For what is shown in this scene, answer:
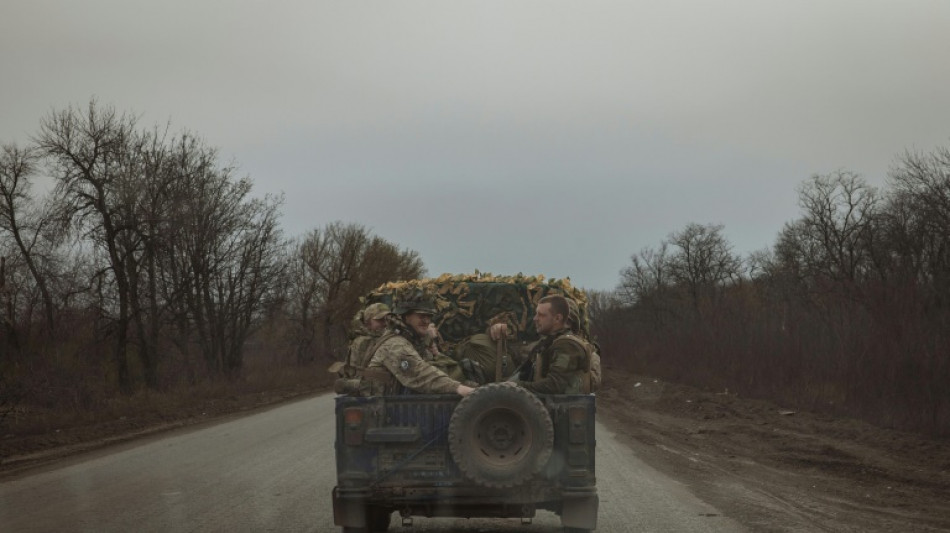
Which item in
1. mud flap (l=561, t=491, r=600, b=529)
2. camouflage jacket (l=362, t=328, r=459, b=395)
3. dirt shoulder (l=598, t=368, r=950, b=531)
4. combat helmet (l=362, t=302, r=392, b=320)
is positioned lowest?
dirt shoulder (l=598, t=368, r=950, b=531)

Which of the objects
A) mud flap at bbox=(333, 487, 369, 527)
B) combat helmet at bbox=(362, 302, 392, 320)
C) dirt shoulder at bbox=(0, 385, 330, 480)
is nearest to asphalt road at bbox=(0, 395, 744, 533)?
dirt shoulder at bbox=(0, 385, 330, 480)

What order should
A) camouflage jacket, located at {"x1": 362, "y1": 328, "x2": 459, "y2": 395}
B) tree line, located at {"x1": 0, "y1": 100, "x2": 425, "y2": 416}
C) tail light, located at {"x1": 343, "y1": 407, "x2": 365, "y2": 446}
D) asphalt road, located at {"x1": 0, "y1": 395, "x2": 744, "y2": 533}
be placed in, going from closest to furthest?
1. tail light, located at {"x1": 343, "y1": 407, "x2": 365, "y2": 446}
2. camouflage jacket, located at {"x1": 362, "y1": 328, "x2": 459, "y2": 395}
3. asphalt road, located at {"x1": 0, "y1": 395, "x2": 744, "y2": 533}
4. tree line, located at {"x1": 0, "y1": 100, "x2": 425, "y2": 416}

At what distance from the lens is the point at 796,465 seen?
1402 cm

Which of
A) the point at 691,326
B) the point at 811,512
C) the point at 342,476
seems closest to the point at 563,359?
the point at 342,476

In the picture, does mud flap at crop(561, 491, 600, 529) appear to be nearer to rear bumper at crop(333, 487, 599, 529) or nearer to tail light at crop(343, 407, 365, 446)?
rear bumper at crop(333, 487, 599, 529)

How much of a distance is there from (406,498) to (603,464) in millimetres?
6840

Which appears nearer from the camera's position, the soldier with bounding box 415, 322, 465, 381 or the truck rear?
the truck rear

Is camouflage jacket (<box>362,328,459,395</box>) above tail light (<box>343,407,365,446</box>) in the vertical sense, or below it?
above

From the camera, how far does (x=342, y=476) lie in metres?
6.97

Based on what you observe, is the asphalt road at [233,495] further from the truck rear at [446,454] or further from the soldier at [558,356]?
the soldier at [558,356]

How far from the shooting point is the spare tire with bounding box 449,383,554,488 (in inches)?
263

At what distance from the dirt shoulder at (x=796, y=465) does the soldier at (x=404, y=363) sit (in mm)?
3484

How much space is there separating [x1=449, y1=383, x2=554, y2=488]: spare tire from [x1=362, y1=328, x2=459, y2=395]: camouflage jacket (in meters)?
0.35

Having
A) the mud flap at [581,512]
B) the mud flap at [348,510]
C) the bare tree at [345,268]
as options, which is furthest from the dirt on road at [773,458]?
the bare tree at [345,268]
